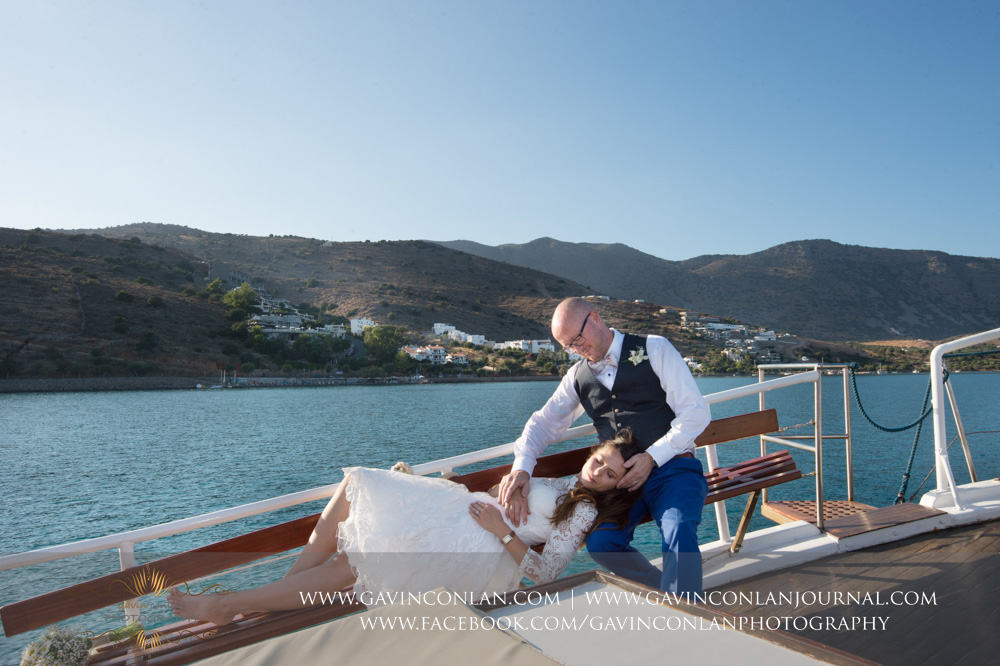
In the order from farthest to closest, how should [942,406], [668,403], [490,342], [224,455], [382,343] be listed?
[490,342]
[382,343]
[224,455]
[942,406]
[668,403]

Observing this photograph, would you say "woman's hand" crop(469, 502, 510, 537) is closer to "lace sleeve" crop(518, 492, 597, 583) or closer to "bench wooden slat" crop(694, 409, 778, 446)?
"lace sleeve" crop(518, 492, 597, 583)

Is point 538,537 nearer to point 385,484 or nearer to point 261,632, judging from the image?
point 385,484

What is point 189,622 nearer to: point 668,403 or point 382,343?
point 668,403

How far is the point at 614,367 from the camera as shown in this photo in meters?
2.20

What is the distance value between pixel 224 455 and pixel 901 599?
21.0 m

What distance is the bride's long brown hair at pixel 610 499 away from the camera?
74.8 inches

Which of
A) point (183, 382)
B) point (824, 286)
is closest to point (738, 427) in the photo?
point (183, 382)

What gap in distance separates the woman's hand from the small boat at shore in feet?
0.67

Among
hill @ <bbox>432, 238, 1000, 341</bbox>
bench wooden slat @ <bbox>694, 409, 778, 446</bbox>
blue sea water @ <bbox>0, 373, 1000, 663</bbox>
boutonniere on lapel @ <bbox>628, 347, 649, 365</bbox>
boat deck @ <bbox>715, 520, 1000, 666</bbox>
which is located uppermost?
hill @ <bbox>432, 238, 1000, 341</bbox>

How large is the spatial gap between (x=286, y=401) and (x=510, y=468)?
3941cm

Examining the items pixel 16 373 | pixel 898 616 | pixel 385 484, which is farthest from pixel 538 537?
pixel 16 373

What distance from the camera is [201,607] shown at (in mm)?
1553

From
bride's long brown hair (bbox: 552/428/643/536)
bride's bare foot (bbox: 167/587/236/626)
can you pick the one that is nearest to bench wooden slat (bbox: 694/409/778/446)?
bride's long brown hair (bbox: 552/428/643/536)

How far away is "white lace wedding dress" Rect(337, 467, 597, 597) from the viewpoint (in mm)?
1736
